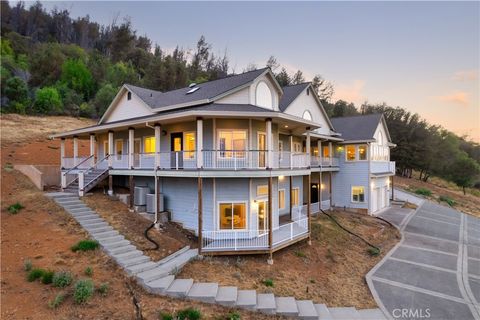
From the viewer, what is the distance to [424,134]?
48.7m

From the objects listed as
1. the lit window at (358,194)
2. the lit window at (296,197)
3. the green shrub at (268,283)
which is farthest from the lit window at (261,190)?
the lit window at (358,194)

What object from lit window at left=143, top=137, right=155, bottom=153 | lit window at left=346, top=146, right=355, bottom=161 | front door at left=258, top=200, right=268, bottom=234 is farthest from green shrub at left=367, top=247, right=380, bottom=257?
lit window at left=143, top=137, right=155, bottom=153

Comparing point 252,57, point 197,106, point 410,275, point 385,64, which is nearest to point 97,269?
point 197,106

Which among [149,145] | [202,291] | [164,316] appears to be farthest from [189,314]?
[149,145]

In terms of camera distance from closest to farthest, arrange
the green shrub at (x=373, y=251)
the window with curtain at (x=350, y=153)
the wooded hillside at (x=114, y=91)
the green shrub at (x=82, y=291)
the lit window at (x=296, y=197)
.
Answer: the green shrub at (x=82, y=291) → the green shrub at (x=373, y=251) → the lit window at (x=296, y=197) → the window with curtain at (x=350, y=153) → the wooded hillside at (x=114, y=91)

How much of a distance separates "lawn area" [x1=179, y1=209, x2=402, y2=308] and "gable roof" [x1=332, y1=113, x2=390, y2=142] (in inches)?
423

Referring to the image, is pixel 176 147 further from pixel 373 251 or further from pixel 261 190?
pixel 373 251

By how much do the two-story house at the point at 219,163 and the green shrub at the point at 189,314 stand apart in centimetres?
406

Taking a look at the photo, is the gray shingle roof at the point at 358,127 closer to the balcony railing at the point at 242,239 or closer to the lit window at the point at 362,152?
the lit window at the point at 362,152

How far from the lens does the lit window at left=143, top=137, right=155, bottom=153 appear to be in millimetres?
17422

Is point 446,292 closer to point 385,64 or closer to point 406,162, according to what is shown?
point 385,64

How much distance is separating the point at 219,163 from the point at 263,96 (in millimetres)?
5448

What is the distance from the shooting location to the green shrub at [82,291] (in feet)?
27.1

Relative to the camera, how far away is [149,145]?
695 inches
